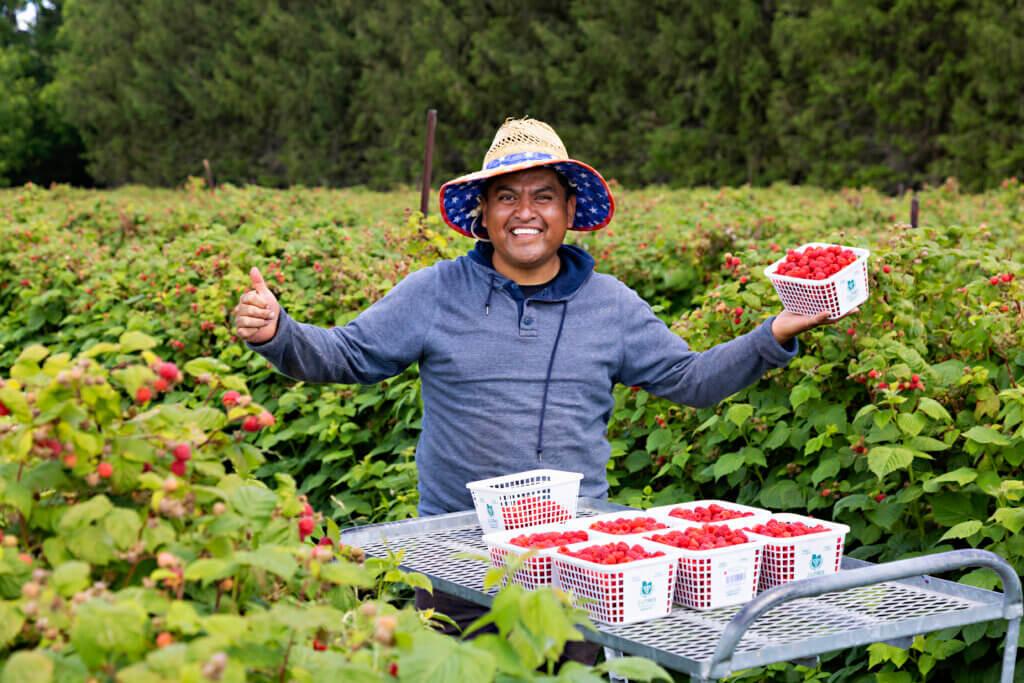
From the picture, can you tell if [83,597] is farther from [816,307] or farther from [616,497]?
[616,497]

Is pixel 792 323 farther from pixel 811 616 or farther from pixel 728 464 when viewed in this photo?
pixel 728 464

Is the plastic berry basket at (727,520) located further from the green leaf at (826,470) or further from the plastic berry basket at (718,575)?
the green leaf at (826,470)

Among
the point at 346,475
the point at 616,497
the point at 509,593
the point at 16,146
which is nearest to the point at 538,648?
the point at 509,593

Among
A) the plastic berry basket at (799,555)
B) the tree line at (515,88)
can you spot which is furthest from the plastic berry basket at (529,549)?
the tree line at (515,88)

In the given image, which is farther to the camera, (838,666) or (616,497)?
(616,497)

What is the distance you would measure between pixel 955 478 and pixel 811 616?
1320 mm

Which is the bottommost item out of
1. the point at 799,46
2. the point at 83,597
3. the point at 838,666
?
the point at 838,666

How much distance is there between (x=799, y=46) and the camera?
85.1 ft

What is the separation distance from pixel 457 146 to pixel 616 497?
2884 centimetres

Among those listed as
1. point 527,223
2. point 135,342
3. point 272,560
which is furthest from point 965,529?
point 135,342

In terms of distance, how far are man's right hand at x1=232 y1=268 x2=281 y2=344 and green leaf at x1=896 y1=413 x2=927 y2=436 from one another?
1.75 m

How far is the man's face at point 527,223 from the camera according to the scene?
3.57 meters

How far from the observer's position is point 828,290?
3.23m

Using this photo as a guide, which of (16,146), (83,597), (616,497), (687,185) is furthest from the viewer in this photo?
(16,146)
